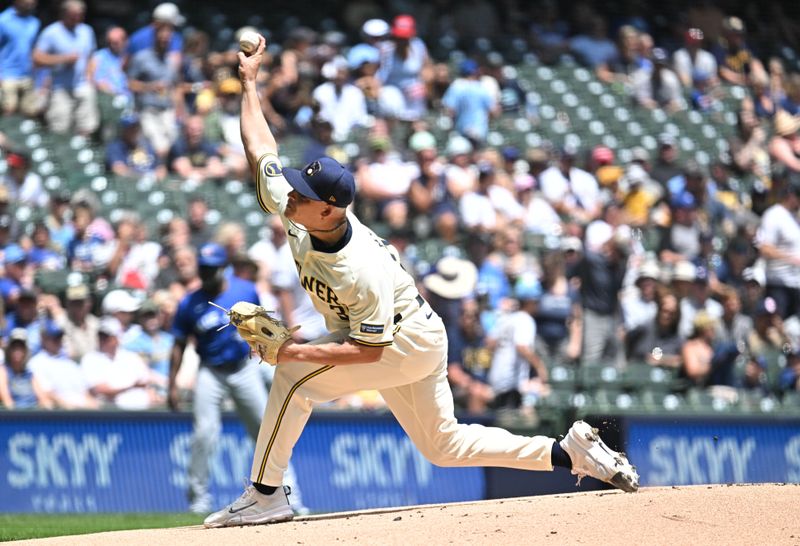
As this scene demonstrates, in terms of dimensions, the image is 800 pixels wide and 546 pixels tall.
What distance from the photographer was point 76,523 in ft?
29.7

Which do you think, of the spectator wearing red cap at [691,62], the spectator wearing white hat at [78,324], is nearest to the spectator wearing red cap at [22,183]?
the spectator wearing white hat at [78,324]

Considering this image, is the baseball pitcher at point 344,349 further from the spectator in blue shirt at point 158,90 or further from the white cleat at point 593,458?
the spectator in blue shirt at point 158,90

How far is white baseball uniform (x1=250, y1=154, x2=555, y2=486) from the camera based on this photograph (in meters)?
6.16

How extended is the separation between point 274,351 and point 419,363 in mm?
737

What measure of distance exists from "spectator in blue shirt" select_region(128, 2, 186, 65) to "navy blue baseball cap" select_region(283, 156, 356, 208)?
27.7 feet

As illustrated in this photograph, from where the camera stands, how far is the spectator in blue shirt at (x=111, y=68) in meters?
14.0

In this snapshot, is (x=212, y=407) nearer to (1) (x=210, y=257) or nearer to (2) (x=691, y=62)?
(1) (x=210, y=257)

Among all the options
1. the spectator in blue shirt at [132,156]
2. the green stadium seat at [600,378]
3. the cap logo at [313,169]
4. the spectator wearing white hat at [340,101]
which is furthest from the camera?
the spectator wearing white hat at [340,101]

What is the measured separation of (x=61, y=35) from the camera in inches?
541

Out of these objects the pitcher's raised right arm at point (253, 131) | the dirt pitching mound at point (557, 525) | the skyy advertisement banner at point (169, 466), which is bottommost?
the skyy advertisement banner at point (169, 466)

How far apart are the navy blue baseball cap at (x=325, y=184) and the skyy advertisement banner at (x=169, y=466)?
490cm

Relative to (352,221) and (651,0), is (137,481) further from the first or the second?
(651,0)

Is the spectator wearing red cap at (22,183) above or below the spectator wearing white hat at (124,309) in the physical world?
above

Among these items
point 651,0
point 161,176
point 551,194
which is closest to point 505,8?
point 651,0
